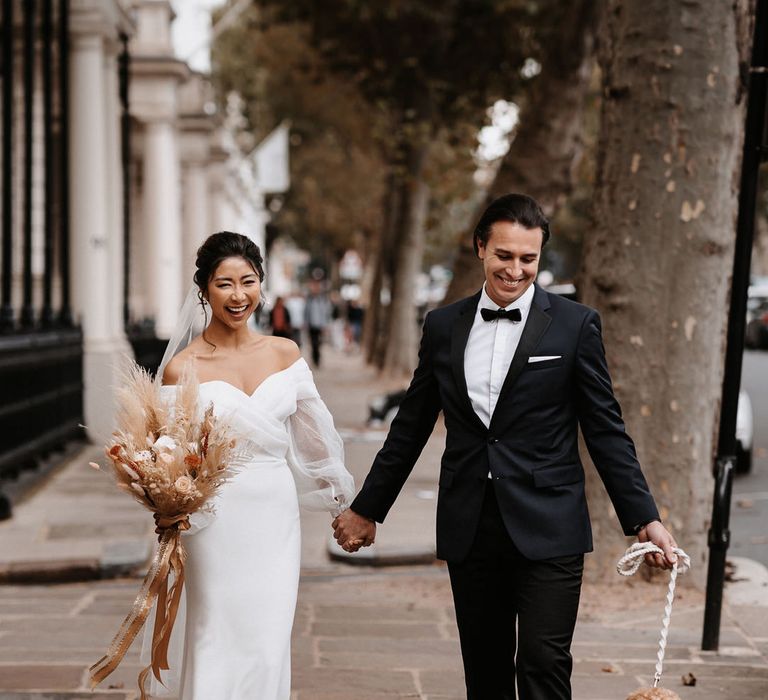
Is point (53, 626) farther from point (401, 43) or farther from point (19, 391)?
point (401, 43)

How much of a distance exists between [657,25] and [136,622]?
15.8ft

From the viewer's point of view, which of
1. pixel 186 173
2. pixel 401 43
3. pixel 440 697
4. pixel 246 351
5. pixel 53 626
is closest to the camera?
pixel 246 351

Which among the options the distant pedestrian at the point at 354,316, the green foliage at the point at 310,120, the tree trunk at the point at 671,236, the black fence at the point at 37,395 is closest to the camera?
the tree trunk at the point at 671,236

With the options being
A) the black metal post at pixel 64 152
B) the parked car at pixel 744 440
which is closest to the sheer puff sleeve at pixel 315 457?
the parked car at pixel 744 440

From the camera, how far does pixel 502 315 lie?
4.04 m

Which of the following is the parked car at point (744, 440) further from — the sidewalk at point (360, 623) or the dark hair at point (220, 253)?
the dark hair at point (220, 253)

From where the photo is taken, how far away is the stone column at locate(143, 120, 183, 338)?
857 inches

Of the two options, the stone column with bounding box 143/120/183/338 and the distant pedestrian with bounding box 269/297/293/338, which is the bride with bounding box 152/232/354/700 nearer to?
the stone column with bounding box 143/120/183/338

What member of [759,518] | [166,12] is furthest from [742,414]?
[166,12]

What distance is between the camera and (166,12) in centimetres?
2139

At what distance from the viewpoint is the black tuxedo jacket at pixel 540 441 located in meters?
3.99

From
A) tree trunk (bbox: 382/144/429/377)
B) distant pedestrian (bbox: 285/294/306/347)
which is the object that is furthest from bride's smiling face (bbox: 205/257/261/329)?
distant pedestrian (bbox: 285/294/306/347)

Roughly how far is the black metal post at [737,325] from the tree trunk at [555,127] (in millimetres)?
9392

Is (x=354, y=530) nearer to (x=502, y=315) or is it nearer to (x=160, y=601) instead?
(x=160, y=601)
